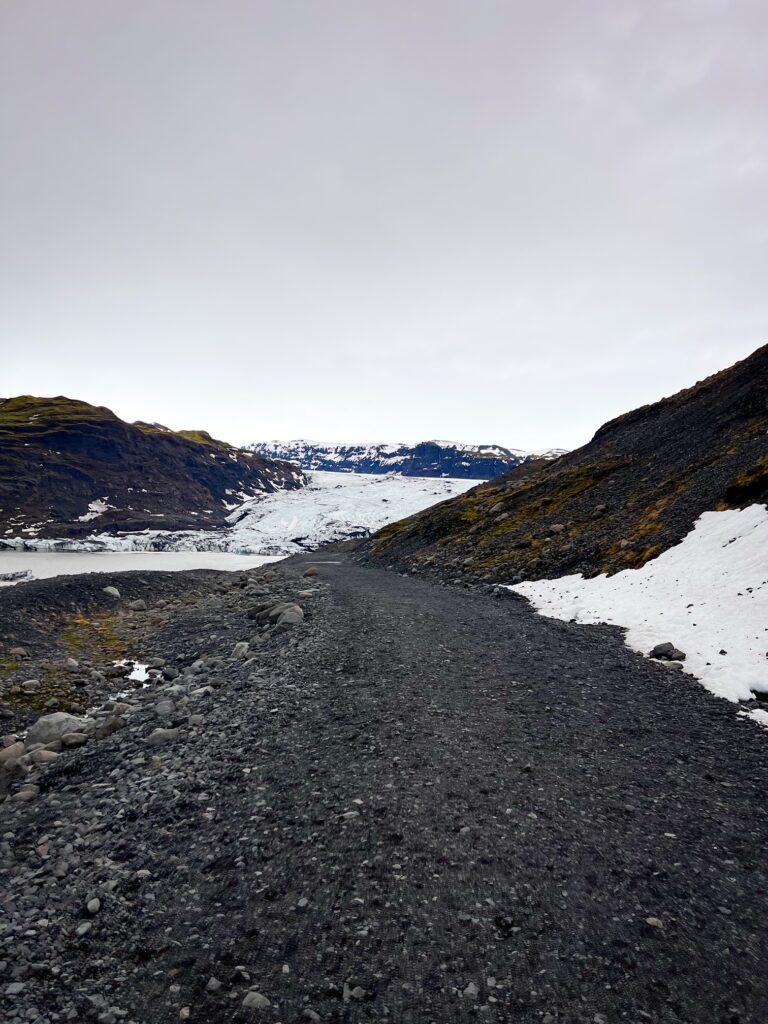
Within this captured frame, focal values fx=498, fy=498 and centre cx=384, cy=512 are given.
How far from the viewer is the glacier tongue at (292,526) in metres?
107

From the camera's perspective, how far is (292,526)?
5020 inches

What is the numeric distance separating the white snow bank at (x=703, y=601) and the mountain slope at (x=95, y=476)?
122m

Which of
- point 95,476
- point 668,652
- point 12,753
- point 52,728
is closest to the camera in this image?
point 12,753

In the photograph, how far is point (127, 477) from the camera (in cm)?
15625

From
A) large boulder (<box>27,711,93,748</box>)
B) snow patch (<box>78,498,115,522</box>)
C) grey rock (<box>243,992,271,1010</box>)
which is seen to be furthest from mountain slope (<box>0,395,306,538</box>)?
grey rock (<box>243,992,271,1010</box>)

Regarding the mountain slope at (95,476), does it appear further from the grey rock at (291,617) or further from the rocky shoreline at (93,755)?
the grey rock at (291,617)

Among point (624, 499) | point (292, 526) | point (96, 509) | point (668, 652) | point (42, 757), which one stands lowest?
point (668, 652)

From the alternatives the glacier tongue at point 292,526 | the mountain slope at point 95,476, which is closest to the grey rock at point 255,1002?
the glacier tongue at point 292,526

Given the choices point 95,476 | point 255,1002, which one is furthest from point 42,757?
point 95,476

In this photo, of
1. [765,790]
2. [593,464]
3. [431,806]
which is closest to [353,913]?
[431,806]

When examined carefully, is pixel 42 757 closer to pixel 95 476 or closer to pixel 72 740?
pixel 72 740

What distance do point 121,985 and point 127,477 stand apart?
563 feet

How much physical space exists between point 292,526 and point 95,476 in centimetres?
6561

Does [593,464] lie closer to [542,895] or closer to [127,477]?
[542,895]
